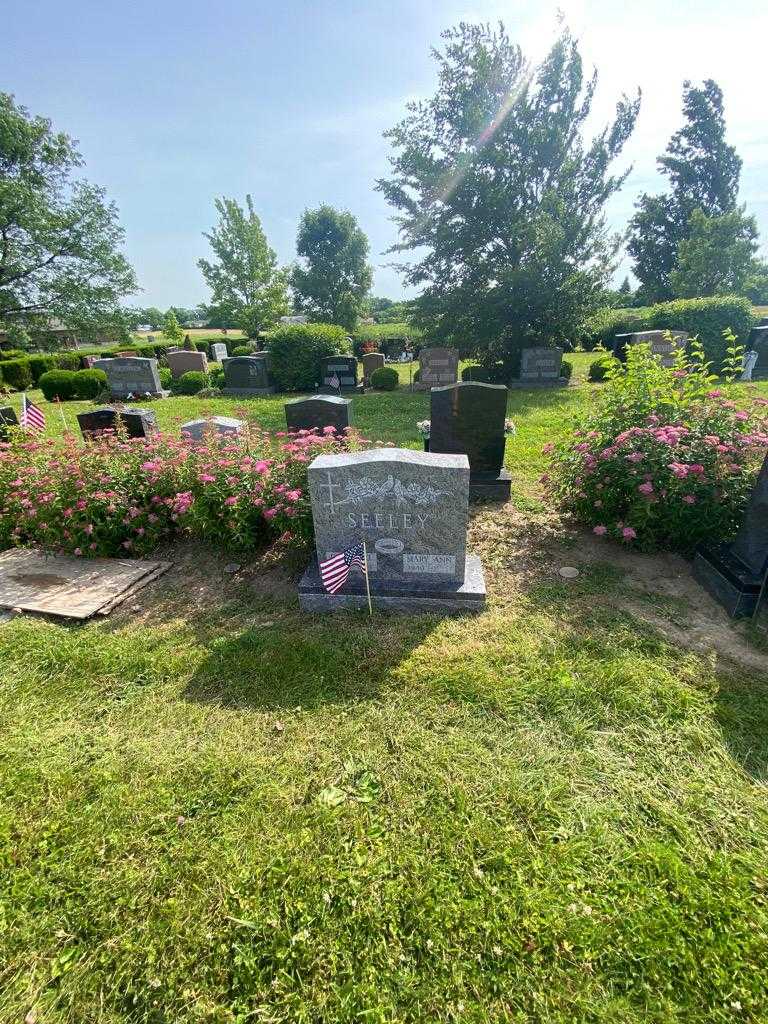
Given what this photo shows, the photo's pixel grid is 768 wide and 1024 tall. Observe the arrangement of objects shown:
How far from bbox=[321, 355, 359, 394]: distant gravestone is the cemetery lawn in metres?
13.2

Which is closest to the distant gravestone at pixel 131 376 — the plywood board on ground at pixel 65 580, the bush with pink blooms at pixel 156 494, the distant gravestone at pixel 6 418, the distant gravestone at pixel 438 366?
the distant gravestone at pixel 6 418

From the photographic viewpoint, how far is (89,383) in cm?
1603

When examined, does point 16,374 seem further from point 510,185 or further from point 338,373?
point 510,185

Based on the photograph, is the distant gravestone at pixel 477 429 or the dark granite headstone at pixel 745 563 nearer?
the dark granite headstone at pixel 745 563

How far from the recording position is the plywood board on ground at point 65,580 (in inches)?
166

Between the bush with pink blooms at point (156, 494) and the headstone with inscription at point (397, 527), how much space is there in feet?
1.88

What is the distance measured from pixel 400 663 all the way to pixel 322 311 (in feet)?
145

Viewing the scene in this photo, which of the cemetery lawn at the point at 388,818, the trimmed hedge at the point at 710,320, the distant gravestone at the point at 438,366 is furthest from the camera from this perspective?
the trimmed hedge at the point at 710,320

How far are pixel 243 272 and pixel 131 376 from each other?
21.5 metres

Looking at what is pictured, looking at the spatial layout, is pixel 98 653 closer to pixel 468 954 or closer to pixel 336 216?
pixel 468 954

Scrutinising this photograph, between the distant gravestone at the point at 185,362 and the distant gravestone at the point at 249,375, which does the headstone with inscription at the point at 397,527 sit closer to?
the distant gravestone at the point at 249,375

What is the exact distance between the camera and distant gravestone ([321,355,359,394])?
15.9 metres

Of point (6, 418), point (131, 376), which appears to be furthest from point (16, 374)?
point (6, 418)

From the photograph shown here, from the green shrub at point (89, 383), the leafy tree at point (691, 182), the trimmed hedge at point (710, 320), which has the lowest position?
the green shrub at point (89, 383)
